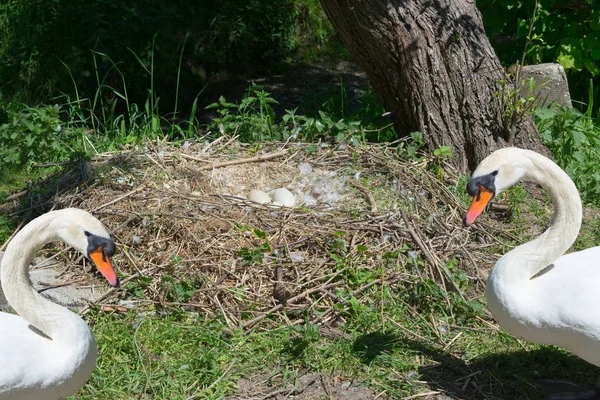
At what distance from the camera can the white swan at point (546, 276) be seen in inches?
137

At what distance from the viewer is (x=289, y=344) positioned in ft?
13.9

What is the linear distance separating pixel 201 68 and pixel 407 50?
11.9 feet

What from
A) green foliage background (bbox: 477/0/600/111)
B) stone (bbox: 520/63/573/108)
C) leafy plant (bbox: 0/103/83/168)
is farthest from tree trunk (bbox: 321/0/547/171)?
leafy plant (bbox: 0/103/83/168)

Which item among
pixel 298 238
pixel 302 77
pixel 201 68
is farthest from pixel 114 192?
pixel 302 77

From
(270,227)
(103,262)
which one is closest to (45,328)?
(103,262)

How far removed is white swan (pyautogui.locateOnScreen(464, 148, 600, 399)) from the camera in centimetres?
349

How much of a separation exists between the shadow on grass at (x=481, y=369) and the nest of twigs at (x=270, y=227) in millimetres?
376

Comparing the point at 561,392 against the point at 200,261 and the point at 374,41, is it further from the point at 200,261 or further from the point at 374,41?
the point at 374,41

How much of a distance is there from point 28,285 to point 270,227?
1.76 m

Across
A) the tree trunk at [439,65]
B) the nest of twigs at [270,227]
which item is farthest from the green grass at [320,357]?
the tree trunk at [439,65]

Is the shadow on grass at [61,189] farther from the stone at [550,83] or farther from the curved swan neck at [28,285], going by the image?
the stone at [550,83]

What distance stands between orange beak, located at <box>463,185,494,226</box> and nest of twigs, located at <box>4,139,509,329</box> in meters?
0.94

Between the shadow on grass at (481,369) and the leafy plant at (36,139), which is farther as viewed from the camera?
the leafy plant at (36,139)

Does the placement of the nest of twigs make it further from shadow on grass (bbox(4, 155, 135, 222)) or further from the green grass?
the green grass
